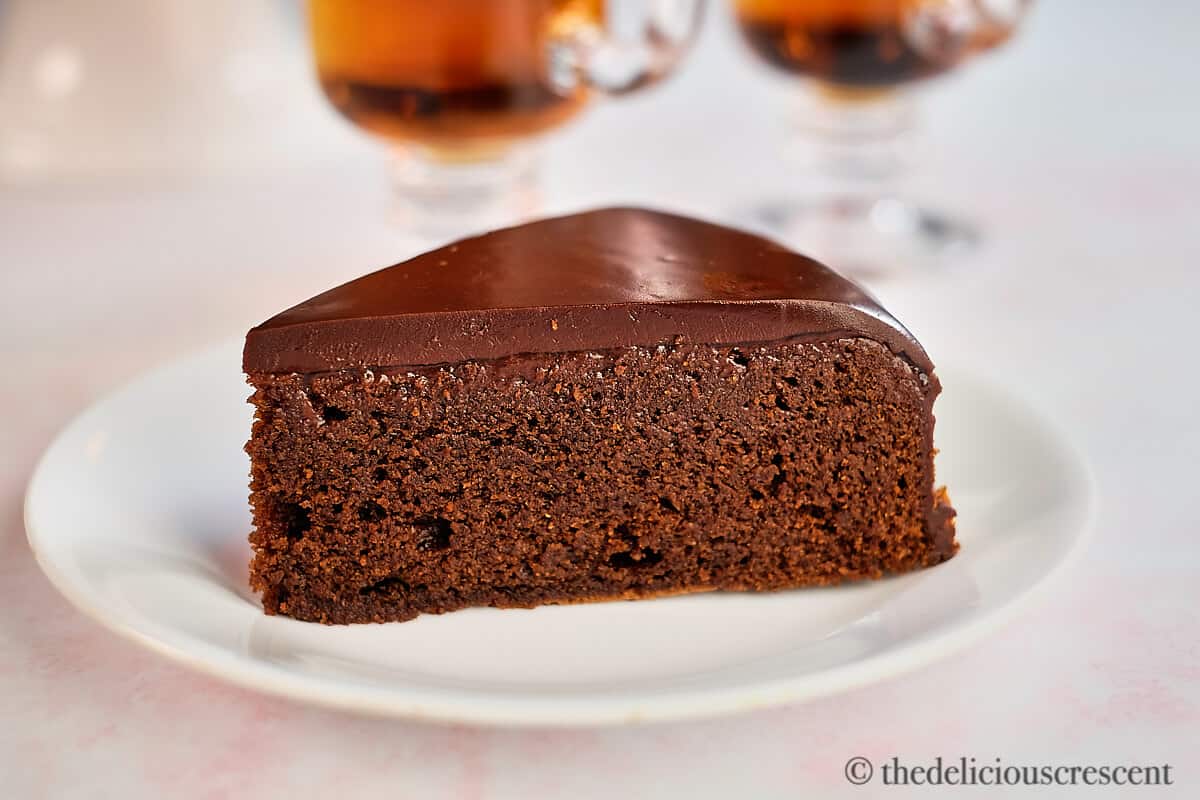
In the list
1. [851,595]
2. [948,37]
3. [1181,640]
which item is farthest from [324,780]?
[948,37]

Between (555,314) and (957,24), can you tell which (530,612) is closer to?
(555,314)

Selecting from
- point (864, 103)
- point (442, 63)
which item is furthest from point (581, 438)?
point (864, 103)

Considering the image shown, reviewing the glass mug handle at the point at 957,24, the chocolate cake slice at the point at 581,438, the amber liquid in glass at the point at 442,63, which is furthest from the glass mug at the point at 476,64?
the chocolate cake slice at the point at 581,438

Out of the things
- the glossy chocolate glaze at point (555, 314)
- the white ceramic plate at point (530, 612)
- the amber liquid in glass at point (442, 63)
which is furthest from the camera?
the amber liquid in glass at point (442, 63)

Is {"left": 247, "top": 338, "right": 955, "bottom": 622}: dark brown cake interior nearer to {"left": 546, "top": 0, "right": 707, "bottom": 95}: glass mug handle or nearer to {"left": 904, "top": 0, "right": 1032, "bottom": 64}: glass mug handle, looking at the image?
{"left": 546, "top": 0, "right": 707, "bottom": 95}: glass mug handle

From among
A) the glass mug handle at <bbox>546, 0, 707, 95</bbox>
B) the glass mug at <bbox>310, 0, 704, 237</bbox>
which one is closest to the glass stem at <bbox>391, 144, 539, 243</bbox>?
the glass mug at <bbox>310, 0, 704, 237</bbox>

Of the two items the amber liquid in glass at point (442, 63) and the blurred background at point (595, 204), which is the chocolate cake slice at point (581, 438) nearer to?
the blurred background at point (595, 204)

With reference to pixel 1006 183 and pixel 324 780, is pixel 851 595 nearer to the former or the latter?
pixel 324 780
